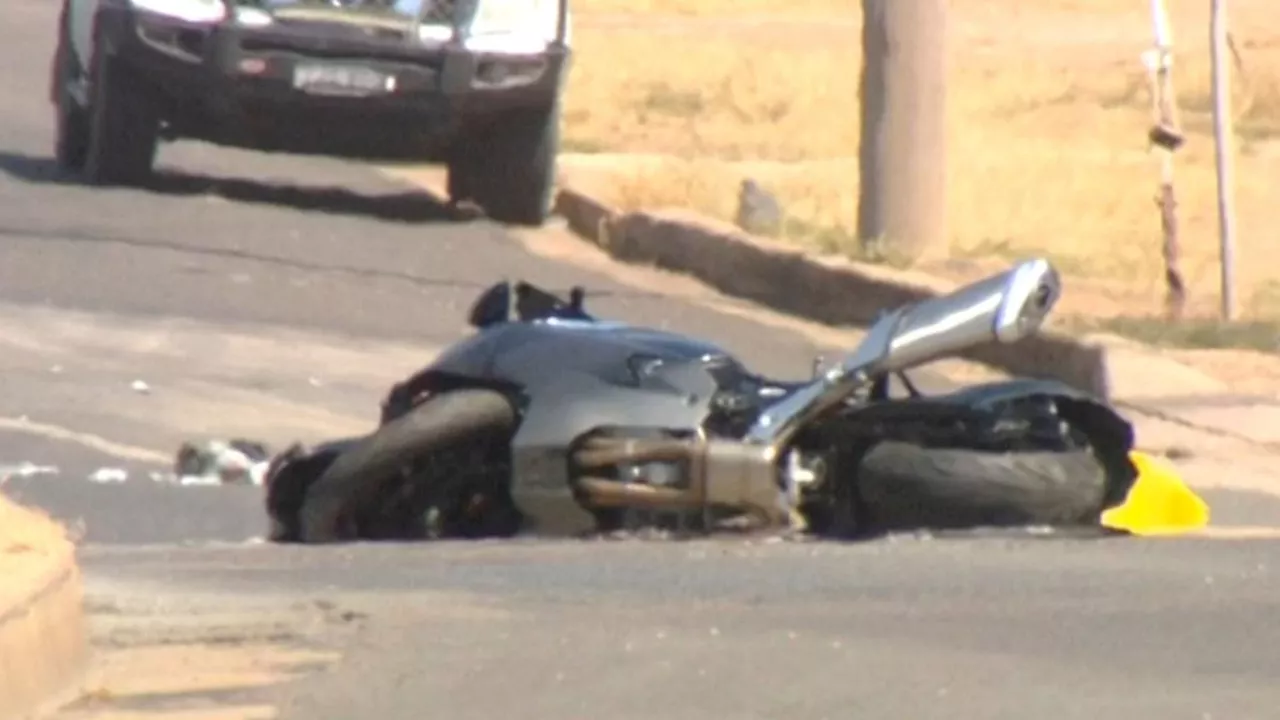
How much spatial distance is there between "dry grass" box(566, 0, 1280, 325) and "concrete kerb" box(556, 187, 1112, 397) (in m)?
0.62

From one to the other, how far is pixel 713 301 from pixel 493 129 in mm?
3188

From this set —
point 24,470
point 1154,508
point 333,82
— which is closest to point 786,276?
point 333,82

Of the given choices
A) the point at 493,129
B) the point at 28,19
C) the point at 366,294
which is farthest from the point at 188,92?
the point at 28,19

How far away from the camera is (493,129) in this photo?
19.5 metres

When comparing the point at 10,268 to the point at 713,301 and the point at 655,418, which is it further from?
the point at 655,418

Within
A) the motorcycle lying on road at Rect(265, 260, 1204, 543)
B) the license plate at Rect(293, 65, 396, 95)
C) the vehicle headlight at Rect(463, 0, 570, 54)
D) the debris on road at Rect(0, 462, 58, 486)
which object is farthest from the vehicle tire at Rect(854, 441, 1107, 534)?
the vehicle headlight at Rect(463, 0, 570, 54)

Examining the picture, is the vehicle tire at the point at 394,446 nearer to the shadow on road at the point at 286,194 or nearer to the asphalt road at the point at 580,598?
the asphalt road at the point at 580,598

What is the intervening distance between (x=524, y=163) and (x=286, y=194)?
1.58 meters

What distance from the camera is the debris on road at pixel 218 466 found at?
10734 mm

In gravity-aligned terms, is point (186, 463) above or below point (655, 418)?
below

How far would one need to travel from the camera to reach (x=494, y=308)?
927 centimetres

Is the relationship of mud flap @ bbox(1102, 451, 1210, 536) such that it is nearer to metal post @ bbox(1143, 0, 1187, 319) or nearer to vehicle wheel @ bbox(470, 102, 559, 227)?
metal post @ bbox(1143, 0, 1187, 319)

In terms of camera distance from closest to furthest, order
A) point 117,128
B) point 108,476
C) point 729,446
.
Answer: point 729,446
point 108,476
point 117,128

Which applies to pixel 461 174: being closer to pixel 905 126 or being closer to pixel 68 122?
pixel 68 122
